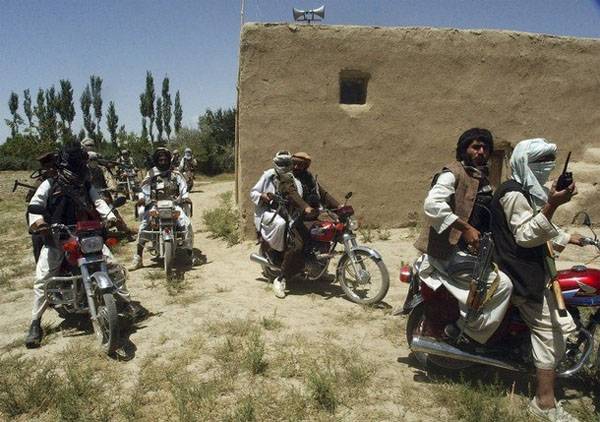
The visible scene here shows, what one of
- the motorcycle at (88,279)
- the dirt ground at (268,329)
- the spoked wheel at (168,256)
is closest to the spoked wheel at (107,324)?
the motorcycle at (88,279)

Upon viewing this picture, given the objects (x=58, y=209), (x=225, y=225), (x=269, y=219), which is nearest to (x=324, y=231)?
(x=269, y=219)

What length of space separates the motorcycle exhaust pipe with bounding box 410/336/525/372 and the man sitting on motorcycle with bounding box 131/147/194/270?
404 cm

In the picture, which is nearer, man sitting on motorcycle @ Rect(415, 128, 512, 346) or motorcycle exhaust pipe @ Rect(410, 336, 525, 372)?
man sitting on motorcycle @ Rect(415, 128, 512, 346)

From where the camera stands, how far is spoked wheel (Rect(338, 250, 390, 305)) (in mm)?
4863

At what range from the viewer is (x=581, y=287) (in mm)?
3080

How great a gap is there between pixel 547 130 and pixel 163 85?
147ft

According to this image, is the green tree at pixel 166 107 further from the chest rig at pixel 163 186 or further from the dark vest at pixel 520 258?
the dark vest at pixel 520 258

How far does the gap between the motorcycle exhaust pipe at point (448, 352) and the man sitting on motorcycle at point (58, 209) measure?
2.60 meters

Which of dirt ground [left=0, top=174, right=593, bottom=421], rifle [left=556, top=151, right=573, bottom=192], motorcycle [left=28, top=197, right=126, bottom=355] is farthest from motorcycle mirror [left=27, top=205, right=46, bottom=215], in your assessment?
rifle [left=556, top=151, right=573, bottom=192]

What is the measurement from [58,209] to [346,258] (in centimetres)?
287

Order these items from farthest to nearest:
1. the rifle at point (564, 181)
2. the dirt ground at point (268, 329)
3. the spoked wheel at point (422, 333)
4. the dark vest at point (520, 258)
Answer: the spoked wheel at point (422, 333), the dirt ground at point (268, 329), the dark vest at point (520, 258), the rifle at point (564, 181)

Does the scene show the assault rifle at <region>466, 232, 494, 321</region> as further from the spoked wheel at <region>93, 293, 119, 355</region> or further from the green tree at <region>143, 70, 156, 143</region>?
the green tree at <region>143, 70, 156, 143</region>

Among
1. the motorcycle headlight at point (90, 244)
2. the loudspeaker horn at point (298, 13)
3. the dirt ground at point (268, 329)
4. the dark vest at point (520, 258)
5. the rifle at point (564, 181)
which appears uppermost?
the loudspeaker horn at point (298, 13)

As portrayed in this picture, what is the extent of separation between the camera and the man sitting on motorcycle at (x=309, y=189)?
5.40m
